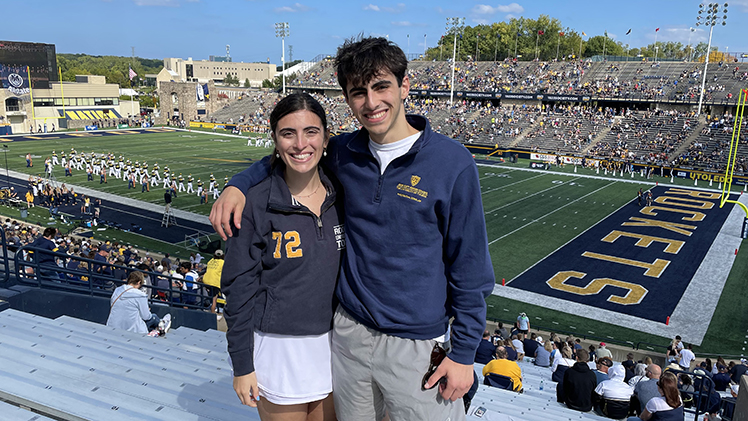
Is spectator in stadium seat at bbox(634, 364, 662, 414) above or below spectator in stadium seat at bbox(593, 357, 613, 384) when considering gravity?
above

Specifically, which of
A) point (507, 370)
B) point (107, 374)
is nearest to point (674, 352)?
point (507, 370)

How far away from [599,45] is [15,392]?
111130 mm

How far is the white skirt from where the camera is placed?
93.3 inches

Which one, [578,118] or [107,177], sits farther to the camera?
[578,118]

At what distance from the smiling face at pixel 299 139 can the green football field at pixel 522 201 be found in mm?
12004

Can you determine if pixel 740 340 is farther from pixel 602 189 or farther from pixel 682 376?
pixel 602 189

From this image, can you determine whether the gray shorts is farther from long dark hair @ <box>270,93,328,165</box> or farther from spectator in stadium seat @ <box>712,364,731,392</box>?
spectator in stadium seat @ <box>712,364,731,392</box>

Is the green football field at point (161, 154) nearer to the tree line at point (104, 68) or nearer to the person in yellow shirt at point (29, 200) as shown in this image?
the person in yellow shirt at point (29, 200)

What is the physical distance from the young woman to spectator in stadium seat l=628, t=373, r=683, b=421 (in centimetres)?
428

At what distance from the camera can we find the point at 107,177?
1165 inches

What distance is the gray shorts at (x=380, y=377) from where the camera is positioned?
7.31ft

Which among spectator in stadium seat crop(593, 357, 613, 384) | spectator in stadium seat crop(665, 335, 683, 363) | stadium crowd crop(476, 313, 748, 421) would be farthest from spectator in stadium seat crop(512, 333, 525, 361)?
spectator in stadium seat crop(665, 335, 683, 363)

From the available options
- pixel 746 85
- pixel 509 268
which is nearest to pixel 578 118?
pixel 746 85

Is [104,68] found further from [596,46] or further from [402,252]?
[402,252]
